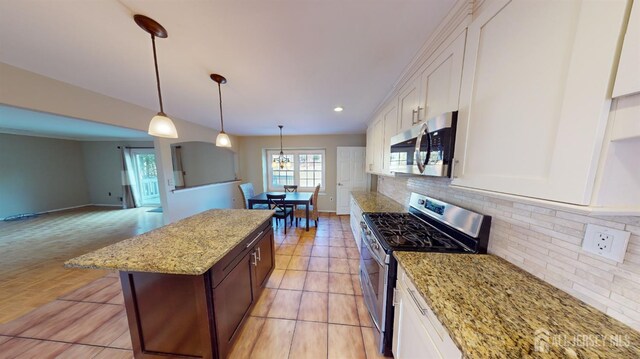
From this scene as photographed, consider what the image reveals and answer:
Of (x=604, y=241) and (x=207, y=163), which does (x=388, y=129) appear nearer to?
(x=604, y=241)

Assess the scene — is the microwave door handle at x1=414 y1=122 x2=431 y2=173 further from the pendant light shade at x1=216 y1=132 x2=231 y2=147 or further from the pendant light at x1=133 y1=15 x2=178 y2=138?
the pendant light shade at x1=216 y1=132 x2=231 y2=147

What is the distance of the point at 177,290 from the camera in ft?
3.85

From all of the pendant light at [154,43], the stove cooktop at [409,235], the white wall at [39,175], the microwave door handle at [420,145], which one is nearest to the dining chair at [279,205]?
the stove cooktop at [409,235]

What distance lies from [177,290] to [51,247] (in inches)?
169

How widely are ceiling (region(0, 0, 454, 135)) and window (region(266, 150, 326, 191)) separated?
9.87 ft

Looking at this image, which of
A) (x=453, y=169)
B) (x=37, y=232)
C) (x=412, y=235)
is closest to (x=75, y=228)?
(x=37, y=232)

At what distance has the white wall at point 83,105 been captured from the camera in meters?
1.63

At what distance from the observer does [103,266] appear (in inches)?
42.3

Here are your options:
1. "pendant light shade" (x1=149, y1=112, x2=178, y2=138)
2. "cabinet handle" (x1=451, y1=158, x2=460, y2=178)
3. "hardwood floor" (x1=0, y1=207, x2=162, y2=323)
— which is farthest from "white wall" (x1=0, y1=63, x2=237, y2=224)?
"cabinet handle" (x1=451, y1=158, x2=460, y2=178)

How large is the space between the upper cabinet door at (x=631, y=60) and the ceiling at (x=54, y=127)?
3.88 meters

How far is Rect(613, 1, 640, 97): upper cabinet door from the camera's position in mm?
458

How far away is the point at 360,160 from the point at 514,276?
4077mm

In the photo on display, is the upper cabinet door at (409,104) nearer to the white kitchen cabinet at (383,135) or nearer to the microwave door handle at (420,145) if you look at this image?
the white kitchen cabinet at (383,135)

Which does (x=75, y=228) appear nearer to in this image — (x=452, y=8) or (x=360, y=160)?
(x=360, y=160)
